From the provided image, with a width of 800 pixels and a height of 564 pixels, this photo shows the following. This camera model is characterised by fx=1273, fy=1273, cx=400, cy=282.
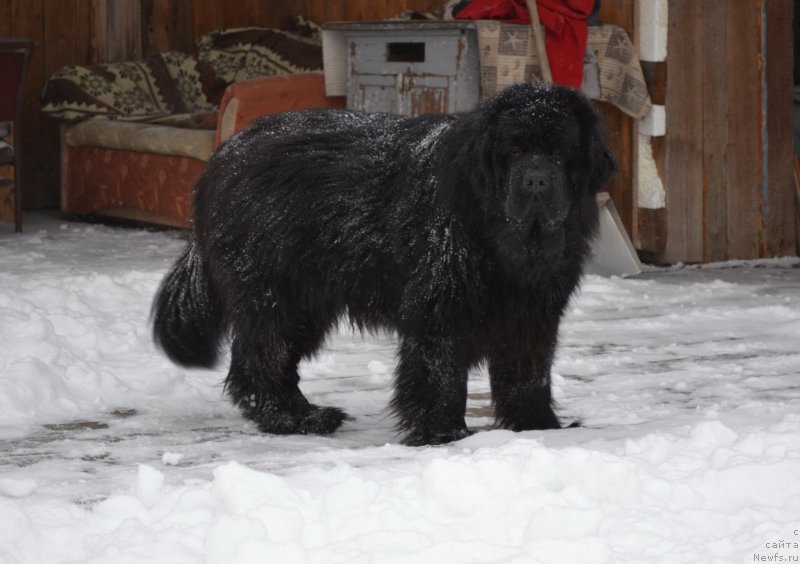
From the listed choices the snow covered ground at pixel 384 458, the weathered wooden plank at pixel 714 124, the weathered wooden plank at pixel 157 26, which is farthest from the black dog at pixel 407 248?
the weathered wooden plank at pixel 157 26

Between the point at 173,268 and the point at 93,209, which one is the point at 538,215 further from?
the point at 93,209

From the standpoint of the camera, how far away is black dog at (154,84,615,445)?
363cm

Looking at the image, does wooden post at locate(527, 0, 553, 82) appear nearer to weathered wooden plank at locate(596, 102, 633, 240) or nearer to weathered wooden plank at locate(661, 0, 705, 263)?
weathered wooden plank at locate(596, 102, 633, 240)

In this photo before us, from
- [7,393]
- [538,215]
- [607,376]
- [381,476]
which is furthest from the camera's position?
[607,376]

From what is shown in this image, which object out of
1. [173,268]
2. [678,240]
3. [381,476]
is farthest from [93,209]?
[381,476]

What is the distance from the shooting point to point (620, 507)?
287 centimetres

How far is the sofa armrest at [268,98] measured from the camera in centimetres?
747

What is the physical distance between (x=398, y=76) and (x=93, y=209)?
3.24m

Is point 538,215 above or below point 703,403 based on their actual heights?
above

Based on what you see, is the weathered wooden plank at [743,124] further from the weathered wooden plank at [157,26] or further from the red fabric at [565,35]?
the weathered wooden plank at [157,26]

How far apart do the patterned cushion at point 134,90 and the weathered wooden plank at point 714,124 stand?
13.0ft

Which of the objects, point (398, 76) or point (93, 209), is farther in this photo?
point (93, 209)

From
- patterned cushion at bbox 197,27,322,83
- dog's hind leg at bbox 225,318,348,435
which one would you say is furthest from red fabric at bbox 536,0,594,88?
patterned cushion at bbox 197,27,322,83

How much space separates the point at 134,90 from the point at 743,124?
4.48 metres
